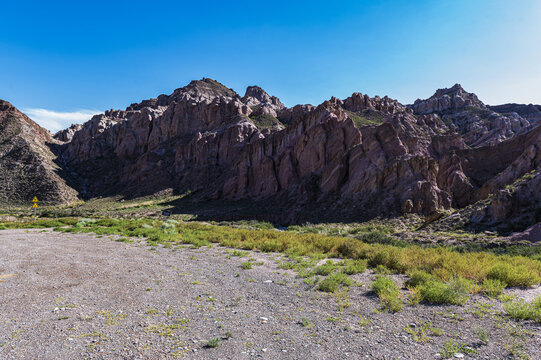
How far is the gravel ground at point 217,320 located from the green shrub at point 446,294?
0.28 metres

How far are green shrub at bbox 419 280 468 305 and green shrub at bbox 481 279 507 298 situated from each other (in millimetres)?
777

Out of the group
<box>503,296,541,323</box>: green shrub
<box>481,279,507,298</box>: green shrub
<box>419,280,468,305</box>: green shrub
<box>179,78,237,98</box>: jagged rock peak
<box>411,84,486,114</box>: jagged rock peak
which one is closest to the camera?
<box>503,296,541,323</box>: green shrub

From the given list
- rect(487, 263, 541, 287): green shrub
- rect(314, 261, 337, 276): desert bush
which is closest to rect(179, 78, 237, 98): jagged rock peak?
rect(314, 261, 337, 276): desert bush

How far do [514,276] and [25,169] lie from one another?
381ft

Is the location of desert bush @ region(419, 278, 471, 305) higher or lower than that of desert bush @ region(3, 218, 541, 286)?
higher

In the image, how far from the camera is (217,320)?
22.1 ft

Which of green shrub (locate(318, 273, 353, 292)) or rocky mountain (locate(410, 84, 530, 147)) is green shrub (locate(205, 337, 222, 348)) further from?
rocky mountain (locate(410, 84, 530, 147))

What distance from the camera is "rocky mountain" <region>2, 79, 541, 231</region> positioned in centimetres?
3722

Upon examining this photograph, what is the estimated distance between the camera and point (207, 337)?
5.84 m

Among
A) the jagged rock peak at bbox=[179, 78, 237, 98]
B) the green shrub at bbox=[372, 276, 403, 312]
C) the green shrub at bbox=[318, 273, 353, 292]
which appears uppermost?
the jagged rock peak at bbox=[179, 78, 237, 98]

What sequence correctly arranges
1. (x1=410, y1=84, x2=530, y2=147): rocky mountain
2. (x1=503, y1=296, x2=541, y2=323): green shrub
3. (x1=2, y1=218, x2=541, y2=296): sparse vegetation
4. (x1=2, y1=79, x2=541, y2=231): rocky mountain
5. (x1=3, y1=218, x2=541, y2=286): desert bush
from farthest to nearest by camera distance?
1. (x1=410, y1=84, x2=530, y2=147): rocky mountain
2. (x1=2, y1=79, x2=541, y2=231): rocky mountain
3. (x1=3, y1=218, x2=541, y2=286): desert bush
4. (x1=2, y1=218, x2=541, y2=296): sparse vegetation
5. (x1=503, y1=296, x2=541, y2=323): green shrub

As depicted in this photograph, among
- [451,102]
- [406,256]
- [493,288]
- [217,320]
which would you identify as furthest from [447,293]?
[451,102]

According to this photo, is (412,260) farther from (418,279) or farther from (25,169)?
(25,169)

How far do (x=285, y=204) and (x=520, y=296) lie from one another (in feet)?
139
